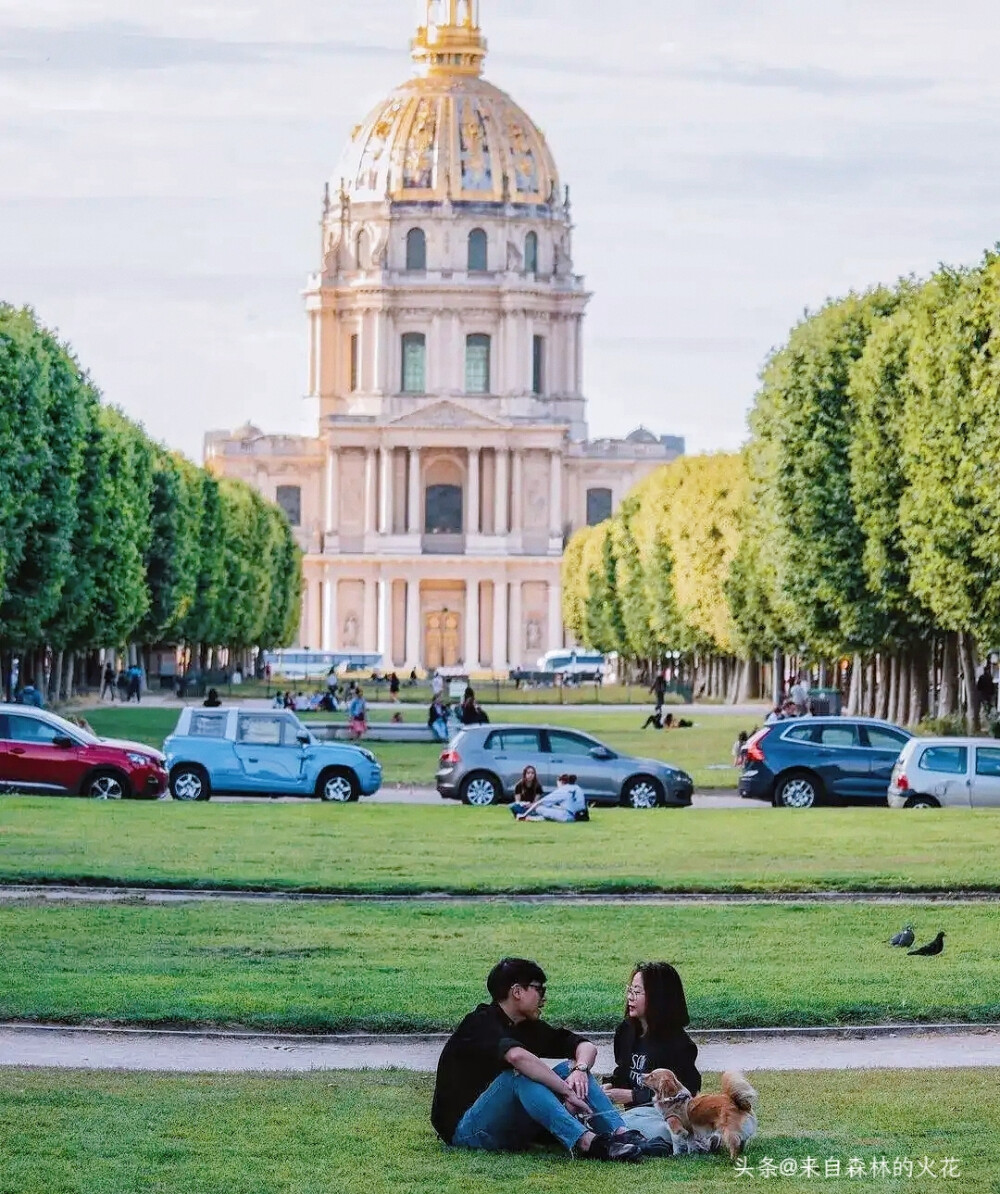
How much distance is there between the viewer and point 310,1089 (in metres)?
14.9

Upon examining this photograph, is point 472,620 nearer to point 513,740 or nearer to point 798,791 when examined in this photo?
point 513,740

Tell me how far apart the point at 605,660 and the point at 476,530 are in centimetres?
4508

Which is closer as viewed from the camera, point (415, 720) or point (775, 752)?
point (775, 752)

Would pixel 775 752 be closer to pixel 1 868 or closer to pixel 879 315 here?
pixel 1 868

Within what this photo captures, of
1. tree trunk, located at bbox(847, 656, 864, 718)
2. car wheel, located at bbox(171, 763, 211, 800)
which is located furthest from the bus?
car wheel, located at bbox(171, 763, 211, 800)

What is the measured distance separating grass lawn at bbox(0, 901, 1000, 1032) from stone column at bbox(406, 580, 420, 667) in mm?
162147

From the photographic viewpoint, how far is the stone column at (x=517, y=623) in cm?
18788

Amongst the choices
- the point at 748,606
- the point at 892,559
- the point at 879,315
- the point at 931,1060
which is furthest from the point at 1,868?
the point at 748,606

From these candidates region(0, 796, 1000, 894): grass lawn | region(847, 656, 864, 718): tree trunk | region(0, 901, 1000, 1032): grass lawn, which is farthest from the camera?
region(847, 656, 864, 718): tree trunk

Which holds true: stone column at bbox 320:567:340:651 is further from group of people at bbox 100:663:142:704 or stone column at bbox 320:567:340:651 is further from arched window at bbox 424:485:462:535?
group of people at bbox 100:663:142:704

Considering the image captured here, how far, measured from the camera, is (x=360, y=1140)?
43.6 feet

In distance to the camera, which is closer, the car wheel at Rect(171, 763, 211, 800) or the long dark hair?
the long dark hair

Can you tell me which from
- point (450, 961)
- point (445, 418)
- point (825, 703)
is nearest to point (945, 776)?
point (450, 961)

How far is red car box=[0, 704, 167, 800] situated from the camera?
39.3 meters
